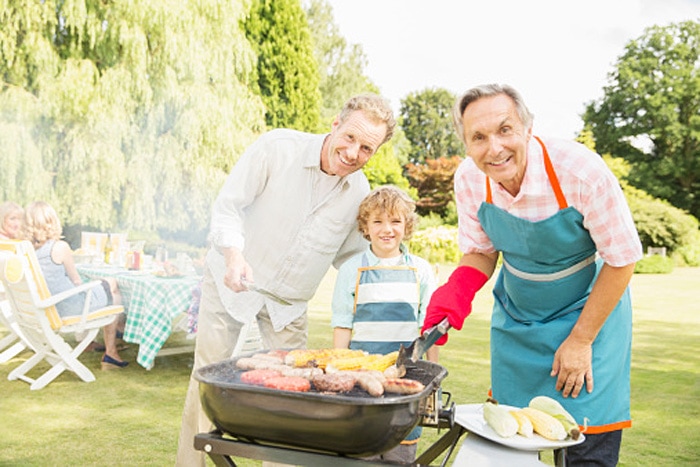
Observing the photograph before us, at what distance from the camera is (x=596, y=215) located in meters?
1.77

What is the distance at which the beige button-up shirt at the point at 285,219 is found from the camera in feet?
8.38

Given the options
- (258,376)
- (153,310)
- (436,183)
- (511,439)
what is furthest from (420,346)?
(436,183)

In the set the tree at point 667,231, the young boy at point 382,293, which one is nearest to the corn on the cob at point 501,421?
the young boy at point 382,293

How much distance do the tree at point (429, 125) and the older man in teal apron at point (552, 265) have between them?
3721 centimetres

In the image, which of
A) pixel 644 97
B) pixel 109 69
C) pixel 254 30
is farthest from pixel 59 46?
pixel 644 97

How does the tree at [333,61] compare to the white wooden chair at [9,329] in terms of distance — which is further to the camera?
the tree at [333,61]

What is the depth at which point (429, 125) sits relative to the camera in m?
39.6

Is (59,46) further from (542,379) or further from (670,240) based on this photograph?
(670,240)

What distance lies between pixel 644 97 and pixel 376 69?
14.1m

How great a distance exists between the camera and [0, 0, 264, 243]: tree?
11727 millimetres

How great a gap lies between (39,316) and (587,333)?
13.6 feet

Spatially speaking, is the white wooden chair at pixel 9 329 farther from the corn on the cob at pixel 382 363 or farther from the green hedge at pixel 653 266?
the green hedge at pixel 653 266

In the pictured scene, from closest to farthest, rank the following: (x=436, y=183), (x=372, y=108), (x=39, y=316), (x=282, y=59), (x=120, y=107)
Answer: (x=372, y=108)
(x=39, y=316)
(x=120, y=107)
(x=282, y=59)
(x=436, y=183)

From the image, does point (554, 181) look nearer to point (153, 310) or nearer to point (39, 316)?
point (153, 310)
